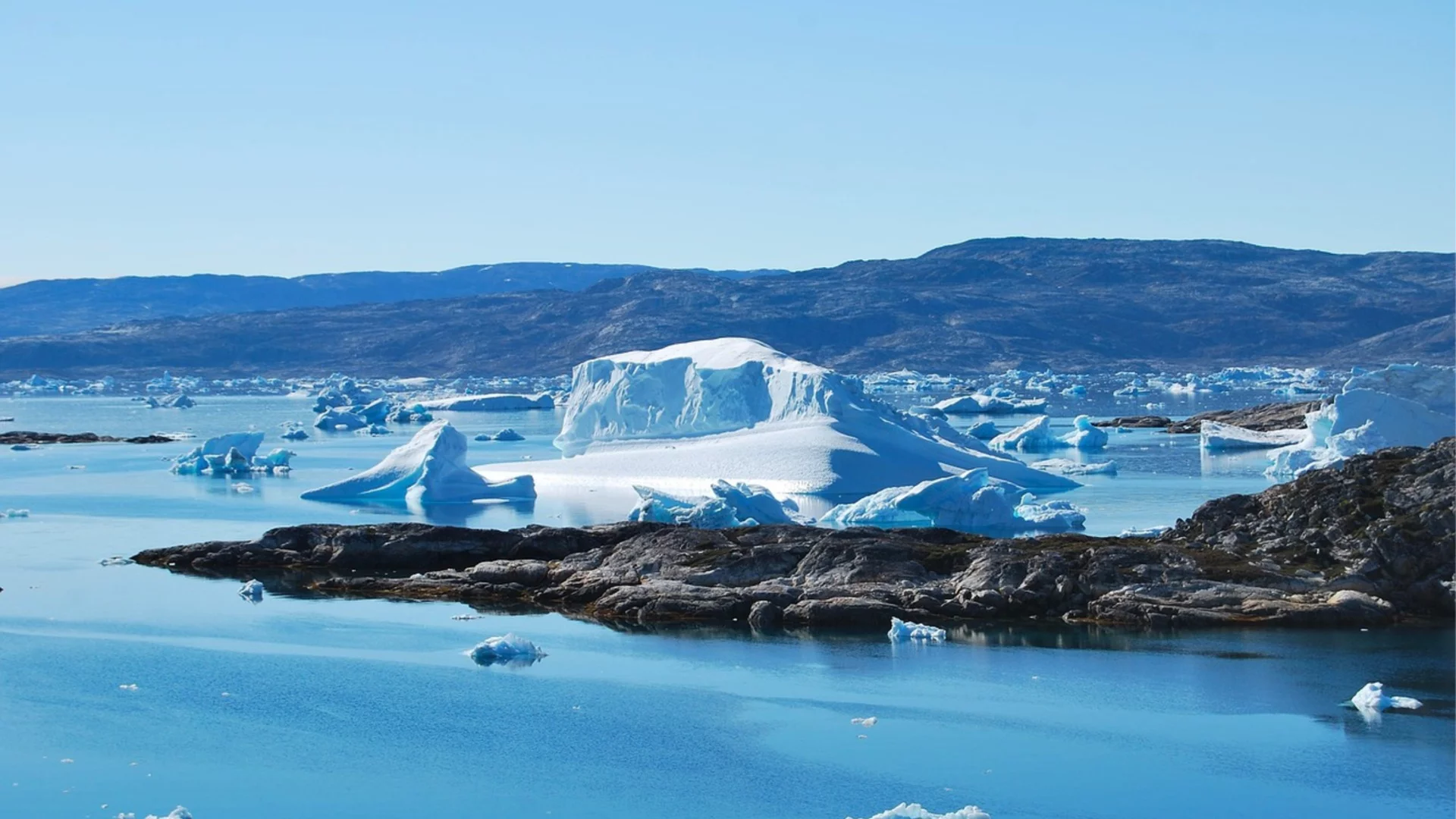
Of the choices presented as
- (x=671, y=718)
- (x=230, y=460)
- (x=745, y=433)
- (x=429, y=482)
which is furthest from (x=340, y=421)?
(x=671, y=718)

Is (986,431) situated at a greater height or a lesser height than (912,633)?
greater

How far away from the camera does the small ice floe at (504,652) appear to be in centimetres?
1165

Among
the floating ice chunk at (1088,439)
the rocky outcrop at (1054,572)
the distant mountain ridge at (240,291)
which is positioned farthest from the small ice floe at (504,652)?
the distant mountain ridge at (240,291)

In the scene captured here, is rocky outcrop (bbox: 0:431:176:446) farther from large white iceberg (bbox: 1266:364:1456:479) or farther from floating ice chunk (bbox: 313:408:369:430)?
large white iceberg (bbox: 1266:364:1456:479)

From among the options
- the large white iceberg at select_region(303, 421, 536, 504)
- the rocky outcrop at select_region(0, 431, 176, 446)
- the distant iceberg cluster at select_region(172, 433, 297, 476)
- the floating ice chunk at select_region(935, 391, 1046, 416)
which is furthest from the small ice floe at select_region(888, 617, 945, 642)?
the floating ice chunk at select_region(935, 391, 1046, 416)

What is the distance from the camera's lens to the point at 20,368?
8100 centimetres

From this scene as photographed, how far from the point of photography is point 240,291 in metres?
132

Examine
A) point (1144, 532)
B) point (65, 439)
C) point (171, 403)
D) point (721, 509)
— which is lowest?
point (1144, 532)

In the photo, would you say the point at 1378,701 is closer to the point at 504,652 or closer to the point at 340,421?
the point at 504,652

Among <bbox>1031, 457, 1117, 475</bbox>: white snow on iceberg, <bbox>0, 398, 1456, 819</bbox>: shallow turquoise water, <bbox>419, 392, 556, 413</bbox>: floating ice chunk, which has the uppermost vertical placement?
<bbox>419, 392, 556, 413</bbox>: floating ice chunk

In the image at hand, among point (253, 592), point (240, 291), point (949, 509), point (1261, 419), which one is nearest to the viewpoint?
point (253, 592)

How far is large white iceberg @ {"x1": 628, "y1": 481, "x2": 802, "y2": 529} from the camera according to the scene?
17.0m

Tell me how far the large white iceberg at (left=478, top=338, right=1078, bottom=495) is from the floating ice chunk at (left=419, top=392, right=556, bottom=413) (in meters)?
19.7

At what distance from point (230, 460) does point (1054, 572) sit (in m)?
17.5
